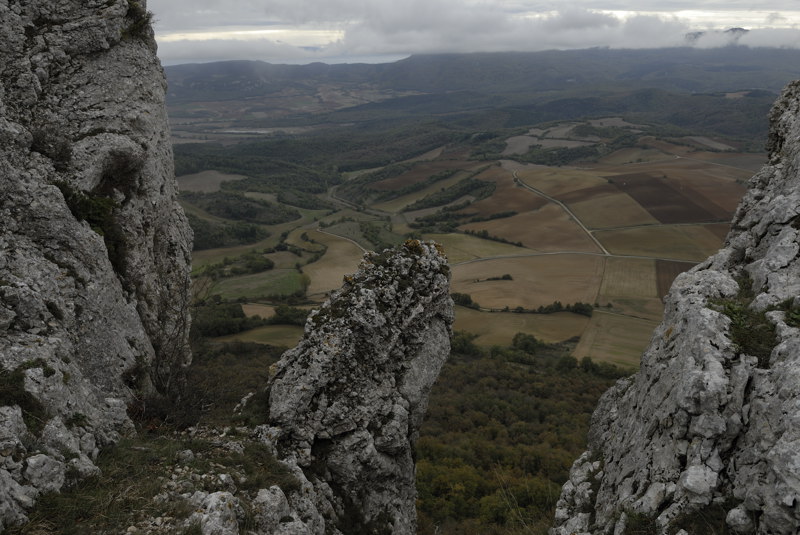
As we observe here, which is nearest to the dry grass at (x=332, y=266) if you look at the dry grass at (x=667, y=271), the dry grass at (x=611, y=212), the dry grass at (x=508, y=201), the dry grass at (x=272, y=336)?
the dry grass at (x=272, y=336)

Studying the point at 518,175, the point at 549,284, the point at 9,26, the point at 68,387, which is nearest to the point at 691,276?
the point at 68,387

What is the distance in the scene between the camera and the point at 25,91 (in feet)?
47.6

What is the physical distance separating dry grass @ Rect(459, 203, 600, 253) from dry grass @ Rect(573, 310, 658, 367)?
1319 inches

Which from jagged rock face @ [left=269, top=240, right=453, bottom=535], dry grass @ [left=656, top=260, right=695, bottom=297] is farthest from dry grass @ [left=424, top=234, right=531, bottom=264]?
jagged rock face @ [left=269, top=240, right=453, bottom=535]

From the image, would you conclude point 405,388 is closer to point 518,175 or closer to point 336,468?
point 336,468

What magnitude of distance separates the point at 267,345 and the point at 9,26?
53130 millimetres

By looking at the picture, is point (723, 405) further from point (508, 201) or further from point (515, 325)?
point (508, 201)

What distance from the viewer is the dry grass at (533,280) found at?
85312 mm

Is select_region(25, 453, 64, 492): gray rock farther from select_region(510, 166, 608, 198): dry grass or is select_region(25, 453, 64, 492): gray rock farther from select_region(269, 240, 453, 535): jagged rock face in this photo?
select_region(510, 166, 608, 198): dry grass

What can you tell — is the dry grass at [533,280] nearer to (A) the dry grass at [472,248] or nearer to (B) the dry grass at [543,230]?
(A) the dry grass at [472,248]

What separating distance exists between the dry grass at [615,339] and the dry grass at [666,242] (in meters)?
32.0

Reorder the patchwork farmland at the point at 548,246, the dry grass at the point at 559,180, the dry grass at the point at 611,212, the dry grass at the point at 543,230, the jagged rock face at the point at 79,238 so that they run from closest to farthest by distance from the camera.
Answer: the jagged rock face at the point at 79,238 → the patchwork farmland at the point at 548,246 → the dry grass at the point at 543,230 → the dry grass at the point at 611,212 → the dry grass at the point at 559,180

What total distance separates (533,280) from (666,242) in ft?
114

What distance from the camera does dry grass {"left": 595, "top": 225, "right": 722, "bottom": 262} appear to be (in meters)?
97.9
